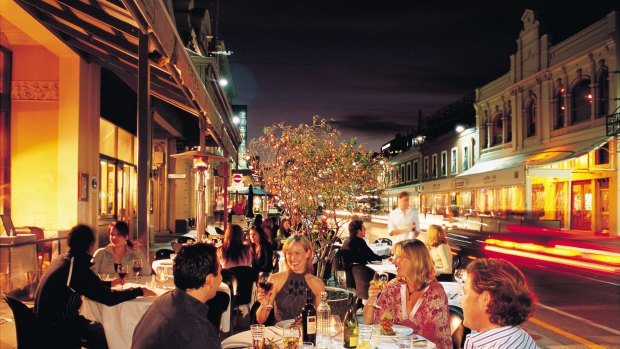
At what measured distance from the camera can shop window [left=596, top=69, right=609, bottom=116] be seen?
938 inches

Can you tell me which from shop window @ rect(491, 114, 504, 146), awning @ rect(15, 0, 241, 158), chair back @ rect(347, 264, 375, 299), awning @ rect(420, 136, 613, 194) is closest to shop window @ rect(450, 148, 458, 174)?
shop window @ rect(491, 114, 504, 146)

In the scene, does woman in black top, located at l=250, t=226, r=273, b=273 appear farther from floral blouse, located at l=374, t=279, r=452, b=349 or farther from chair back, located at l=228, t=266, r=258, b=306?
floral blouse, located at l=374, t=279, r=452, b=349

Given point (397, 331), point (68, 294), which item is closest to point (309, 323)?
point (397, 331)

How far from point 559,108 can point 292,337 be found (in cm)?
2799

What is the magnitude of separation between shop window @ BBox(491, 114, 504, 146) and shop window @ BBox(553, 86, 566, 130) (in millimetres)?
7530

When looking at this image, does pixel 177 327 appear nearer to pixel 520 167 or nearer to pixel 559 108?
pixel 520 167

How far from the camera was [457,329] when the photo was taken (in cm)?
442

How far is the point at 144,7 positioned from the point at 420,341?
3602 mm

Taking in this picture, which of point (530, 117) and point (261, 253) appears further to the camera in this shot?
point (530, 117)

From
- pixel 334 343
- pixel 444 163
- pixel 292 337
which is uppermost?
pixel 444 163

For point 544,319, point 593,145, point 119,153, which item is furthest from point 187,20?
point 544,319

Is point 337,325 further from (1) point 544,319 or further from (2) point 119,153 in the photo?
(2) point 119,153

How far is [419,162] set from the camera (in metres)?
56.2

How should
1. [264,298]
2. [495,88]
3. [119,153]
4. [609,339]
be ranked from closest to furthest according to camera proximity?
[264,298]
[609,339]
[119,153]
[495,88]
